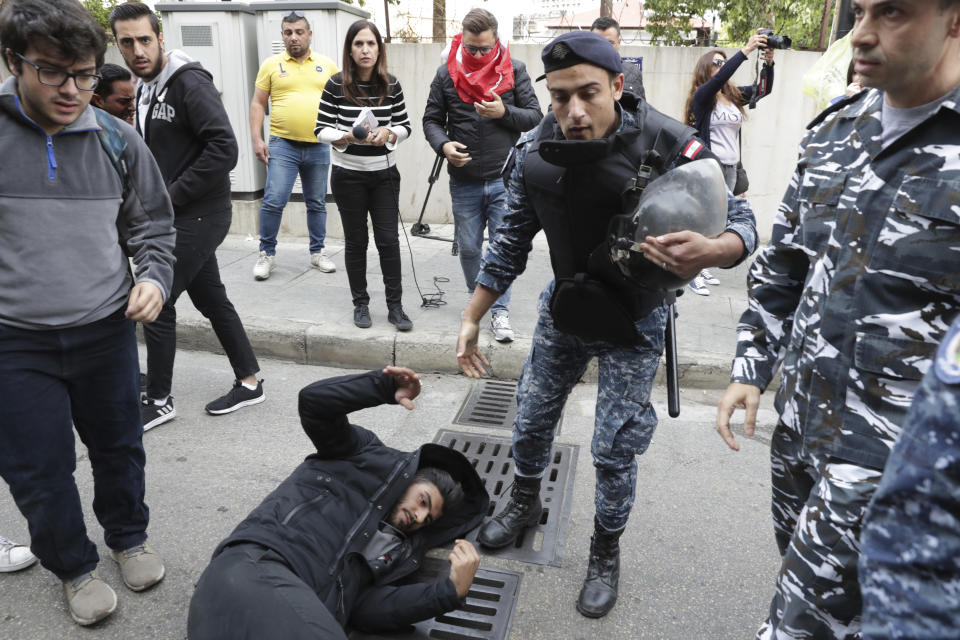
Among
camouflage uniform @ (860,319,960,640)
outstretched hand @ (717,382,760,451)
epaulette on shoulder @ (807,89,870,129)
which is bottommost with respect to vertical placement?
outstretched hand @ (717,382,760,451)

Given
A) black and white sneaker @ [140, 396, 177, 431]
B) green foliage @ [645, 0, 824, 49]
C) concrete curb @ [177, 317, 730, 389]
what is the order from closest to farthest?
black and white sneaker @ [140, 396, 177, 431], concrete curb @ [177, 317, 730, 389], green foliage @ [645, 0, 824, 49]

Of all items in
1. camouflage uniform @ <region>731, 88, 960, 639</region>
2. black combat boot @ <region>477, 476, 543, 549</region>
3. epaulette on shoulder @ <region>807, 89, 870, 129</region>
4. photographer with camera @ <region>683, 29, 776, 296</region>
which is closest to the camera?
camouflage uniform @ <region>731, 88, 960, 639</region>

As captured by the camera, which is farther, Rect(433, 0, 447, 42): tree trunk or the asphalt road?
Rect(433, 0, 447, 42): tree trunk

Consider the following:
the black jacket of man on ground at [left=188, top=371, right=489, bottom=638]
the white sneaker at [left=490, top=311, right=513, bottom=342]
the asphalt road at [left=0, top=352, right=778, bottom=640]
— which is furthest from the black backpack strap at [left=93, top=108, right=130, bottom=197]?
the white sneaker at [left=490, top=311, right=513, bottom=342]

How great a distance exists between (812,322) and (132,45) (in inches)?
125

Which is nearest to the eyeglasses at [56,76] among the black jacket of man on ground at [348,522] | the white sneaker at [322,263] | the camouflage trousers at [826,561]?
the black jacket of man on ground at [348,522]

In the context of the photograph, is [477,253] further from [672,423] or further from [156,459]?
[156,459]

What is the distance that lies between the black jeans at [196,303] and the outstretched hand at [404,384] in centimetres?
145

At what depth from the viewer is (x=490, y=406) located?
4012 millimetres

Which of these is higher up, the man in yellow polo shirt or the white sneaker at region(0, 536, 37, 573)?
the man in yellow polo shirt

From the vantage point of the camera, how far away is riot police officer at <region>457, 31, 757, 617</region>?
204 cm

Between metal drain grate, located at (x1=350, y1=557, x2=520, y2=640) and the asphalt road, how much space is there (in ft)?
0.16

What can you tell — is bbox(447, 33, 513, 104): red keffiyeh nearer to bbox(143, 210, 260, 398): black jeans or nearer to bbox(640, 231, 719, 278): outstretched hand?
bbox(143, 210, 260, 398): black jeans

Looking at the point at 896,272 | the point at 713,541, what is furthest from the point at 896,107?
the point at 713,541
